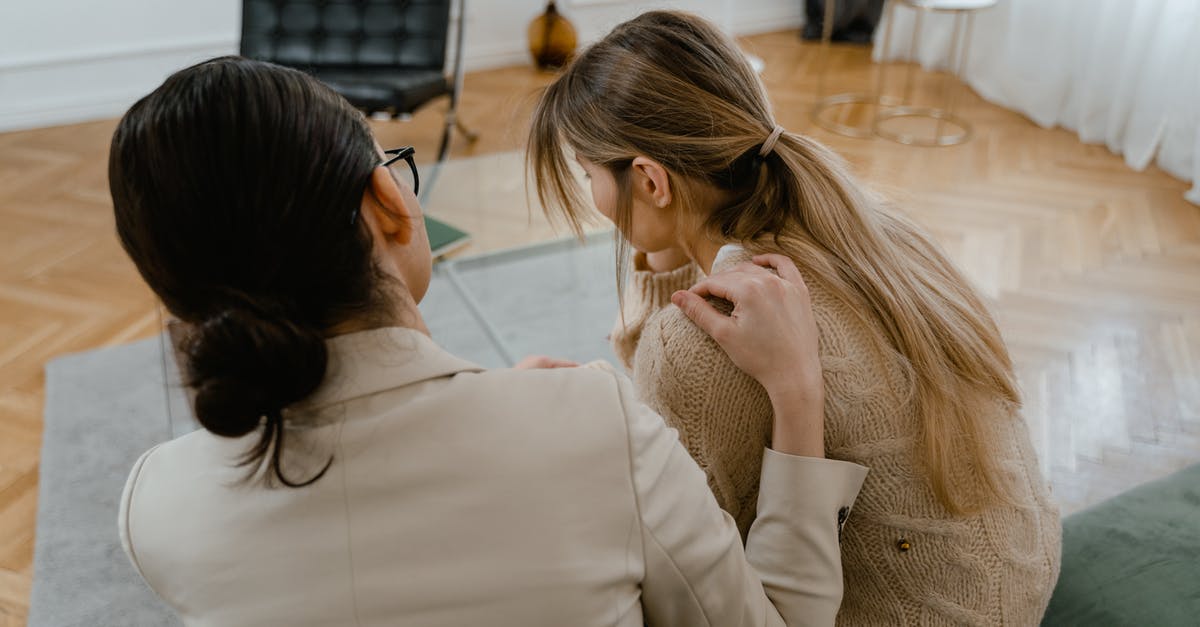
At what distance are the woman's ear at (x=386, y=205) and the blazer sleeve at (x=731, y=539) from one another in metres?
0.22

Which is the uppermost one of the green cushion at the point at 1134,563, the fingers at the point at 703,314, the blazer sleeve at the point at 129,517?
the fingers at the point at 703,314

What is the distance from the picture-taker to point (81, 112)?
13.8 feet

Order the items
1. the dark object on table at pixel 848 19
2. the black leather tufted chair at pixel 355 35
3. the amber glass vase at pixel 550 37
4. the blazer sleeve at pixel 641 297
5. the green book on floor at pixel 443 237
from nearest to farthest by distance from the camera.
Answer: the blazer sleeve at pixel 641 297, the green book on floor at pixel 443 237, the black leather tufted chair at pixel 355 35, the amber glass vase at pixel 550 37, the dark object on table at pixel 848 19

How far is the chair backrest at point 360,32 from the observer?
3.69 metres

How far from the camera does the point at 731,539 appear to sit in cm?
82

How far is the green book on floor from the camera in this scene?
253 centimetres

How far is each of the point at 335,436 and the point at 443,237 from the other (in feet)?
6.13

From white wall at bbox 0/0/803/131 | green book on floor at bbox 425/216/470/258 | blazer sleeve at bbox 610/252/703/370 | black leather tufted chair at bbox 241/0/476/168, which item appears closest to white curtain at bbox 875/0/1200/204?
white wall at bbox 0/0/803/131

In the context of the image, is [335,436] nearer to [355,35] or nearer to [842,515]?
[842,515]

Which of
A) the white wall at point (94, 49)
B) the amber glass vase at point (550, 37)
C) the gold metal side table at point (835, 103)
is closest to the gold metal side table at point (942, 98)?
the gold metal side table at point (835, 103)

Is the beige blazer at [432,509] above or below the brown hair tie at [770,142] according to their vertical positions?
below

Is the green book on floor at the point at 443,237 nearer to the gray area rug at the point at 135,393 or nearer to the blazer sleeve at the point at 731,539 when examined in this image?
the gray area rug at the point at 135,393

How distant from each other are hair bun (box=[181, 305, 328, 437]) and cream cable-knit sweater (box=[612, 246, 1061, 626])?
48 cm

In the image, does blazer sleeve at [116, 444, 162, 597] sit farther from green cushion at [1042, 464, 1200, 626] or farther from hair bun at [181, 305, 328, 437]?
green cushion at [1042, 464, 1200, 626]
